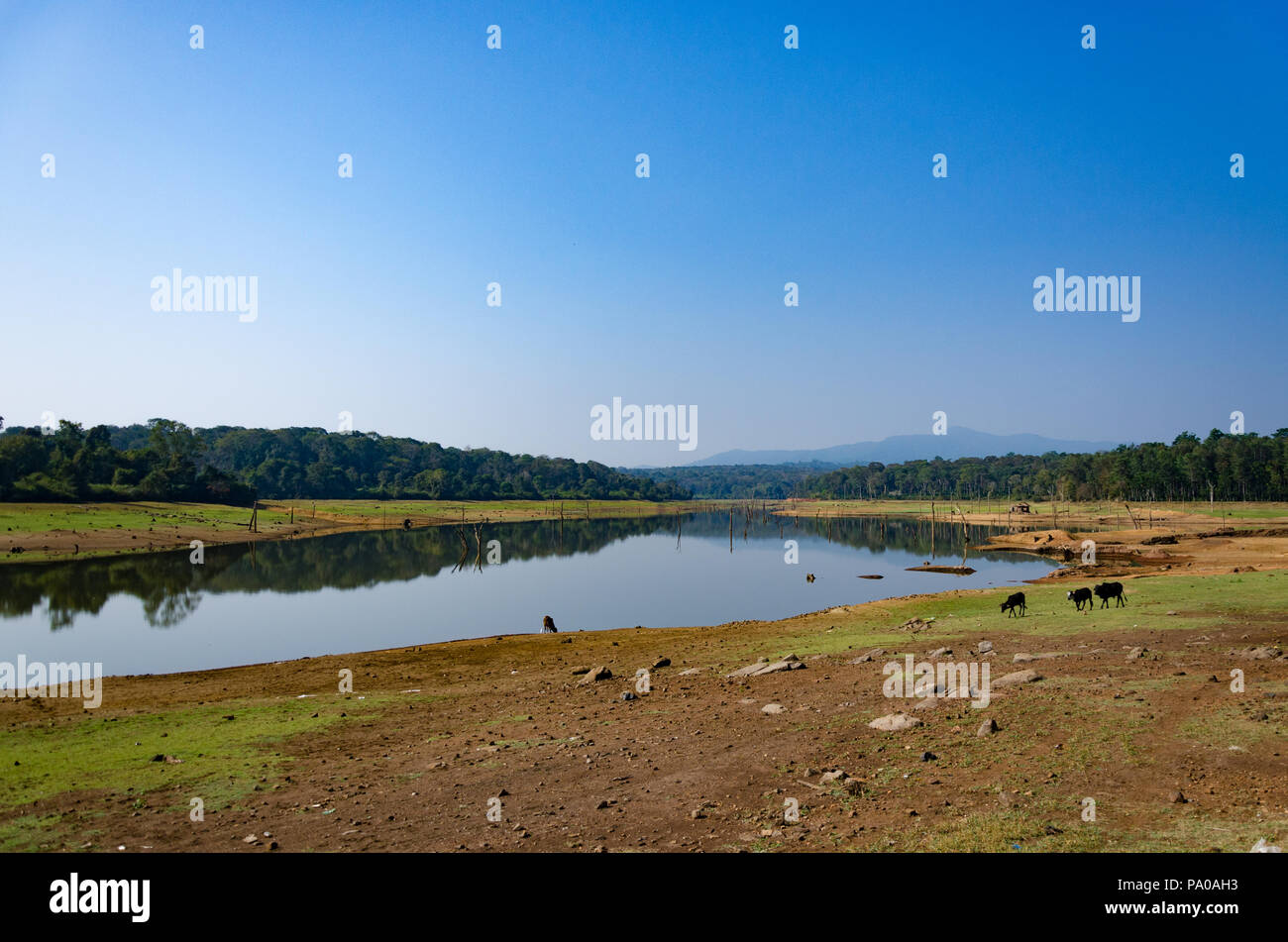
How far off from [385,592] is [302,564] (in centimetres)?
1816

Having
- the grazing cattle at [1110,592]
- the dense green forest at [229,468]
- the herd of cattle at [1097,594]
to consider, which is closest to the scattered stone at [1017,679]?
the herd of cattle at [1097,594]

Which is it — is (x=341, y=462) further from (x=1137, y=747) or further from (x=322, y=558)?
(x=1137, y=747)

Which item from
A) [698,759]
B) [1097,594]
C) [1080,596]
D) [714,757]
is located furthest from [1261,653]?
[698,759]

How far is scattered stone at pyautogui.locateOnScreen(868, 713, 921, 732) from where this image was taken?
10.9m

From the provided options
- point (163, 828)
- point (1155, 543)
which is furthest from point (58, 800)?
point (1155, 543)

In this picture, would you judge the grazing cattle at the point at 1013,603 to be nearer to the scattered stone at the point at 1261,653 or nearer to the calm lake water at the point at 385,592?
the scattered stone at the point at 1261,653

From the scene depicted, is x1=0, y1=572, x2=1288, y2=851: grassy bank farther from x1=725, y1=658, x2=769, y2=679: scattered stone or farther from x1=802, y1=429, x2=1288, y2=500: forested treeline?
x1=802, y1=429, x2=1288, y2=500: forested treeline

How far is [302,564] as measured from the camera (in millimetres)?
59094

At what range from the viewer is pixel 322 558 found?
63.1 metres

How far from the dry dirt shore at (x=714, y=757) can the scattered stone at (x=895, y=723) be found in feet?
0.56

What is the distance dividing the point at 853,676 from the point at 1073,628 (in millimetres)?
7917

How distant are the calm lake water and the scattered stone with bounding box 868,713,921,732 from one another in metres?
22.8

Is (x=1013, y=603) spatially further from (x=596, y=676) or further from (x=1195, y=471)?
(x=1195, y=471)

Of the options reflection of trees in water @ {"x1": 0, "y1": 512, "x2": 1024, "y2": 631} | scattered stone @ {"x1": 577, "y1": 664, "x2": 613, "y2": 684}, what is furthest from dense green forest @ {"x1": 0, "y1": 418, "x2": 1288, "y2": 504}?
scattered stone @ {"x1": 577, "y1": 664, "x2": 613, "y2": 684}
